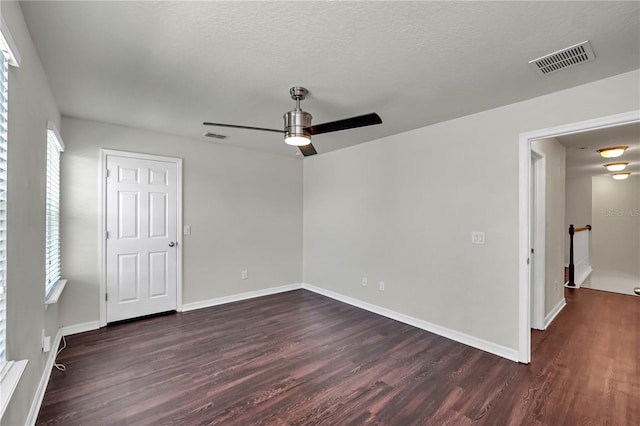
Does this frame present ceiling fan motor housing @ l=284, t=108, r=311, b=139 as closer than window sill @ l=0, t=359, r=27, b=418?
No

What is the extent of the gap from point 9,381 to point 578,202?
10.4 m

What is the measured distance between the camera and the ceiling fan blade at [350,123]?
2.16m

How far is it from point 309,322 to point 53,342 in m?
2.61

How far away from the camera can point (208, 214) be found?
436cm

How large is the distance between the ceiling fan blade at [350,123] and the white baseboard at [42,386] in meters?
2.71

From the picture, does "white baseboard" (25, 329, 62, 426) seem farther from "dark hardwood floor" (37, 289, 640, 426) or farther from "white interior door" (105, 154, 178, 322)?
"white interior door" (105, 154, 178, 322)

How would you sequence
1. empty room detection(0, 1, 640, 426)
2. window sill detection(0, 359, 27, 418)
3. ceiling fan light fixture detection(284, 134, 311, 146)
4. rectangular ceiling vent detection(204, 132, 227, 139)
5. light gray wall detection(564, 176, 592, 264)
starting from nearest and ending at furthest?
window sill detection(0, 359, 27, 418)
empty room detection(0, 1, 640, 426)
ceiling fan light fixture detection(284, 134, 311, 146)
rectangular ceiling vent detection(204, 132, 227, 139)
light gray wall detection(564, 176, 592, 264)

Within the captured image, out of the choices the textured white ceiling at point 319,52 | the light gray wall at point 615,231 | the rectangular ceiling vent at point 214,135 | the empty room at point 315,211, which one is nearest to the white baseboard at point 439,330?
the empty room at point 315,211

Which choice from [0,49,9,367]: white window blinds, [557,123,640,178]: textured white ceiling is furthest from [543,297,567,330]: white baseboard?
[0,49,9,367]: white window blinds

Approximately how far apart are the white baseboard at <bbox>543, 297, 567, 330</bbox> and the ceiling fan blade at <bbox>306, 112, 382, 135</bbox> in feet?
11.1

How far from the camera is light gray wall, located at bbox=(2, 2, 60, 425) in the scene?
1.49 m

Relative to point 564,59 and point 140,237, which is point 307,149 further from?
point 140,237

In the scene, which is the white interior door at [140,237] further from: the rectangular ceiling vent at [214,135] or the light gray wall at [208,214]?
the rectangular ceiling vent at [214,135]

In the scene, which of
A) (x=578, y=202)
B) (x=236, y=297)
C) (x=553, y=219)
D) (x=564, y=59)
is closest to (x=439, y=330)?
(x=553, y=219)
